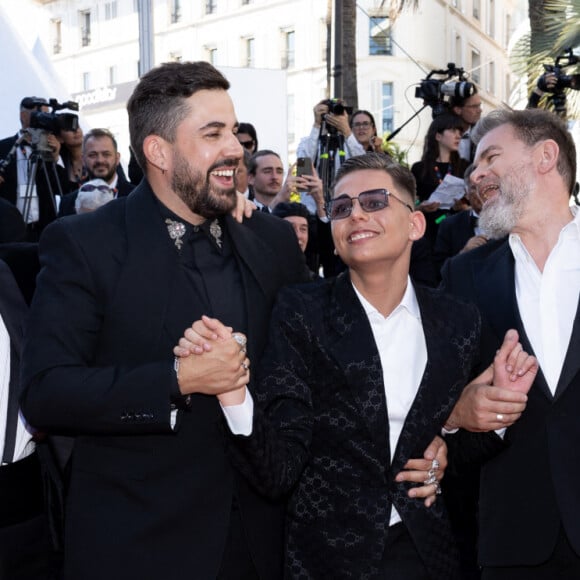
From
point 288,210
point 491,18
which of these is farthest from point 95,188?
→ point 491,18

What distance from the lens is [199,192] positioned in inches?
121

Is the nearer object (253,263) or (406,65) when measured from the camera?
(253,263)

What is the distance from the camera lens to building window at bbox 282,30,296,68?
39906mm

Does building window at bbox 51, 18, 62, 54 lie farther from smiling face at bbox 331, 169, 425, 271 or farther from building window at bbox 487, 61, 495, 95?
smiling face at bbox 331, 169, 425, 271

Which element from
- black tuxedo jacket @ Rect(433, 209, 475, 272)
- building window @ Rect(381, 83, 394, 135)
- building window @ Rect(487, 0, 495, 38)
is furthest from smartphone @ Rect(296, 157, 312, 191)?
building window @ Rect(487, 0, 495, 38)

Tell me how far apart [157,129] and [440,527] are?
1556 millimetres

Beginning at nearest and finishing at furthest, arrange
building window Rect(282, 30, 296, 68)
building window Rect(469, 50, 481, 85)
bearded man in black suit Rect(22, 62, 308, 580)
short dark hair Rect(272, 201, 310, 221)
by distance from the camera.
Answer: bearded man in black suit Rect(22, 62, 308, 580)
short dark hair Rect(272, 201, 310, 221)
building window Rect(282, 30, 296, 68)
building window Rect(469, 50, 481, 85)

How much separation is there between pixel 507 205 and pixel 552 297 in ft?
1.55

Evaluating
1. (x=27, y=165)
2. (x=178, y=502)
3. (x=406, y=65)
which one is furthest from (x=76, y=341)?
(x=406, y=65)

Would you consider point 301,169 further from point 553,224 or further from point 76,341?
point 76,341

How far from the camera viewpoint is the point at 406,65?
40.5m

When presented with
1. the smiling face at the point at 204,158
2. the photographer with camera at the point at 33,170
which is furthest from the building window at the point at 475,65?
the smiling face at the point at 204,158

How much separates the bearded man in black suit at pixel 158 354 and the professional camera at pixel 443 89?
511 centimetres

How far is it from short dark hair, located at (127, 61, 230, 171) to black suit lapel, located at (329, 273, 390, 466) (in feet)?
2.72
